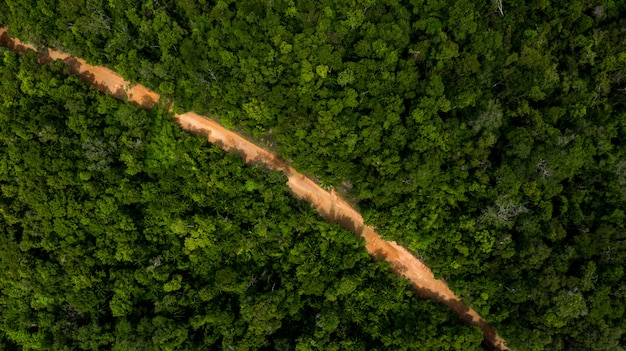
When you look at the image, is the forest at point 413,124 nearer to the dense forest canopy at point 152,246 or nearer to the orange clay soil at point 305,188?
the dense forest canopy at point 152,246

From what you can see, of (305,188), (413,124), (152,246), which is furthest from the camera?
(305,188)

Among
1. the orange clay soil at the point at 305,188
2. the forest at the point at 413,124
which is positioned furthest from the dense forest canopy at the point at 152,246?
→ the orange clay soil at the point at 305,188

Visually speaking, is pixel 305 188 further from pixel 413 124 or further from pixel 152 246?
pixel 152 246

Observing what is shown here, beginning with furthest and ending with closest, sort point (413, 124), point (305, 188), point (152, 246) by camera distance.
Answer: point (305, 188)
point (152, 246)
point (413, 124)

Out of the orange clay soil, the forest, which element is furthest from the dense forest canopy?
the orange clay soil

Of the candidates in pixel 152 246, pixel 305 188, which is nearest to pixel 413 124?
pixel 305 188

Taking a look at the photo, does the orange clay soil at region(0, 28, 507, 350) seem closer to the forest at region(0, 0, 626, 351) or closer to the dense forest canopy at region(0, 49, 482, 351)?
the dense forest canopy at region(0, 49, 482, 351)
